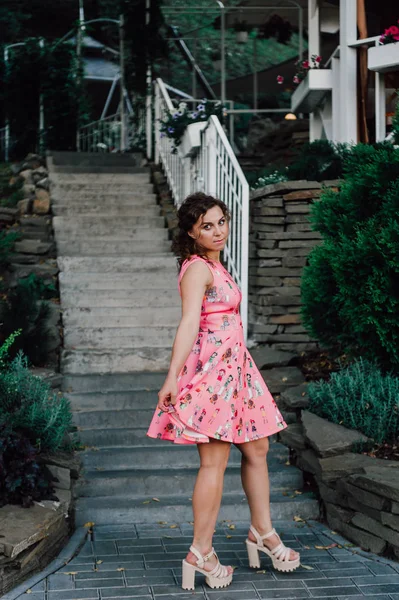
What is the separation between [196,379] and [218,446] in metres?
0.30

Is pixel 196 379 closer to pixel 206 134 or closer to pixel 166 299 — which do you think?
pixel 166 299

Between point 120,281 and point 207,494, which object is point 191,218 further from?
point 120,281

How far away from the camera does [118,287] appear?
754cm

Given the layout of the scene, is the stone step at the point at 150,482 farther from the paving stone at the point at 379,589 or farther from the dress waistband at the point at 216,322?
the dress waistband at the point at 216,322

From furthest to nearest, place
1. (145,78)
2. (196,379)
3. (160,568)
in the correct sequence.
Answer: (145,78) < (160,568) < (196,379)

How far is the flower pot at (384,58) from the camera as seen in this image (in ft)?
25.4

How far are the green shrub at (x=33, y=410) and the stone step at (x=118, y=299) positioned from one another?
84.6 inches

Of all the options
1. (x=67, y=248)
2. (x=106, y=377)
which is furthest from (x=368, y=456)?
(x=67, y=248)

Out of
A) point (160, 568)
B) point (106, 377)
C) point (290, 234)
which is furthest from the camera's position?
point (290, 234)

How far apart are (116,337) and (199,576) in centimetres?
303

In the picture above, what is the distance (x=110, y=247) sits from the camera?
8.60m

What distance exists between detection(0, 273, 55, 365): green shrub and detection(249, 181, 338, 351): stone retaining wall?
1590 mm

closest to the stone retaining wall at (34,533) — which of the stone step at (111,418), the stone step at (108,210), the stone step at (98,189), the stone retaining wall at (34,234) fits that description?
the stone step at (111,418)

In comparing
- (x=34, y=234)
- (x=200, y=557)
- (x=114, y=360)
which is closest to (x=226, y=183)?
(x=114, y=360)
